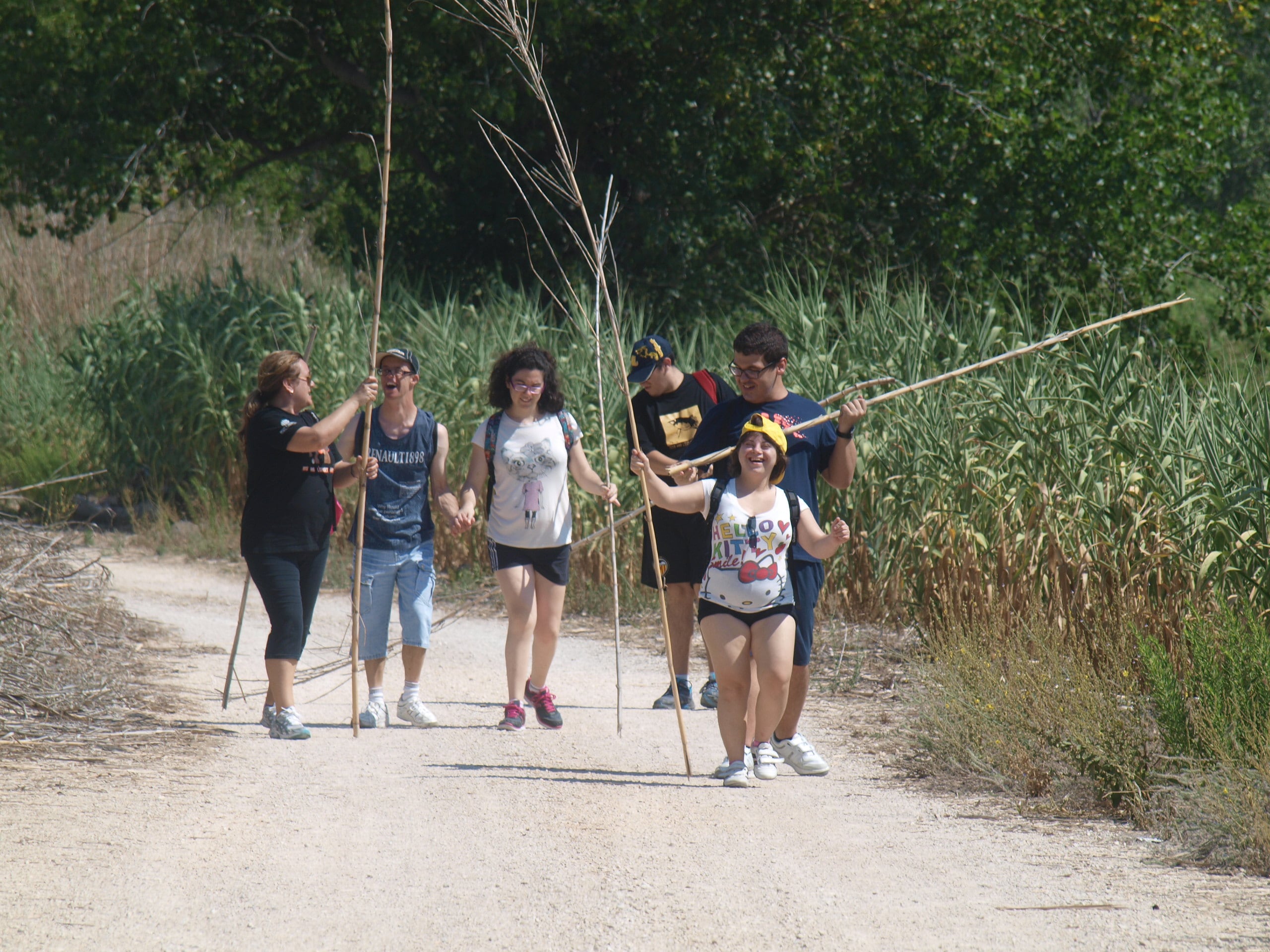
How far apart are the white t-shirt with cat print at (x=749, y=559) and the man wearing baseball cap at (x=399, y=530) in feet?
5.13

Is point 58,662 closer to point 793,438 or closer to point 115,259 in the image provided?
point 793,438

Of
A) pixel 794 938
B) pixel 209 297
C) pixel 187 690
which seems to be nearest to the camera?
pixel 794 938

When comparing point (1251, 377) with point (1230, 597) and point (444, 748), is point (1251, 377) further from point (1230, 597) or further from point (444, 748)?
point (444, 748)


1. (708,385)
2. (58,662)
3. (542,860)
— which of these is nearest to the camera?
(542,860)

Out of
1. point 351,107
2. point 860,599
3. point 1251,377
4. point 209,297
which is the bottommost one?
point 860,599

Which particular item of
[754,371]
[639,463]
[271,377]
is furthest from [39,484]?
[754,371]

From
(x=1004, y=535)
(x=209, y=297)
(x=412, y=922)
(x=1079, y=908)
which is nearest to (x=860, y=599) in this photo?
(x=1004, y=535)

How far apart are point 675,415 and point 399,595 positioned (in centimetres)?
150

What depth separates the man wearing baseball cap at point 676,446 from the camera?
6023 millimetres

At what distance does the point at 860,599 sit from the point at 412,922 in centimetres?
473

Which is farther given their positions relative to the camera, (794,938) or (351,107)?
(351,107)

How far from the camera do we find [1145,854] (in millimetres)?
3994

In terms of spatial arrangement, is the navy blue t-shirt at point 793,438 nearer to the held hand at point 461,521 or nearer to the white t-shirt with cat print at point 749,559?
Answer: the white t-shirt with cat print at point 749,559

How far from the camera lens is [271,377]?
5.49 metres
